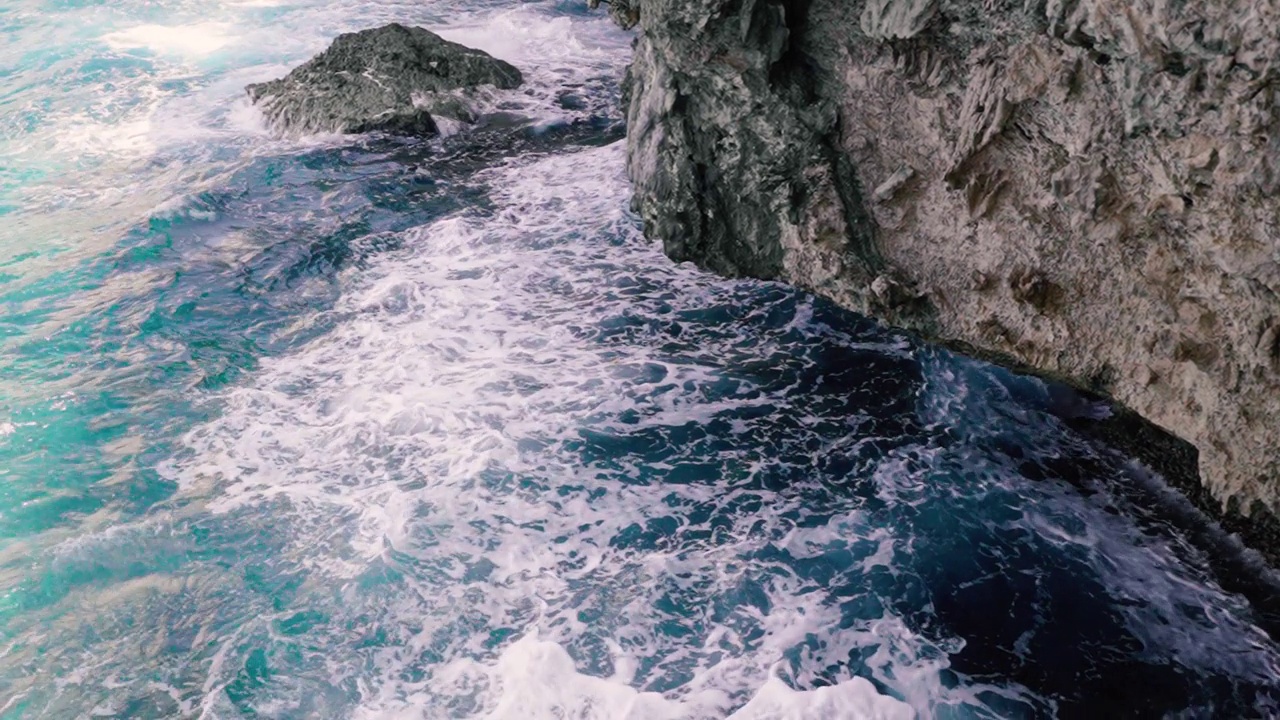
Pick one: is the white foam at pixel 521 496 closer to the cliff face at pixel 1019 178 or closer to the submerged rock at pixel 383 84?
the cliff face at pixel 1019 178

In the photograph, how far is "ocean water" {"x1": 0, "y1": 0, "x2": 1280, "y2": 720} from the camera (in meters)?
5.75

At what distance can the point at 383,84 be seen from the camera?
1270cm

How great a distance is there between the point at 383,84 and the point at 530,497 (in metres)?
7.73

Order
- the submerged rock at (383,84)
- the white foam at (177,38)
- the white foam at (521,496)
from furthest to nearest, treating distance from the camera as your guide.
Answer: the white foam at (177,38), the submerged rock at (383,84), the white foam at (521,496)

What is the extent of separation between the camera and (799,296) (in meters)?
8.89

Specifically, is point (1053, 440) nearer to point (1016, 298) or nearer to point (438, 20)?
point (1016, 298)

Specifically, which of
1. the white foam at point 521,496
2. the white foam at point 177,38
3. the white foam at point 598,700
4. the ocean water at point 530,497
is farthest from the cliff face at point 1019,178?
the white foam at point 177,38

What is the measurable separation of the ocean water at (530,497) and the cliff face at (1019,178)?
0.85m

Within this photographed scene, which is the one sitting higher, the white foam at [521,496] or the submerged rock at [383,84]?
the submerged rock at [383,84]

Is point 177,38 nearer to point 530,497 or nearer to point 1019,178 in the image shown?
point 530,497

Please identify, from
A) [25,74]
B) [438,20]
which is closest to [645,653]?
[438,20]

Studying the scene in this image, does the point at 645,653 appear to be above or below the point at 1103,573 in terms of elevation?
below

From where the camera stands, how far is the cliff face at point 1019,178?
4738 millimetres

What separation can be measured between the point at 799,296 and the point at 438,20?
33.8 feet
